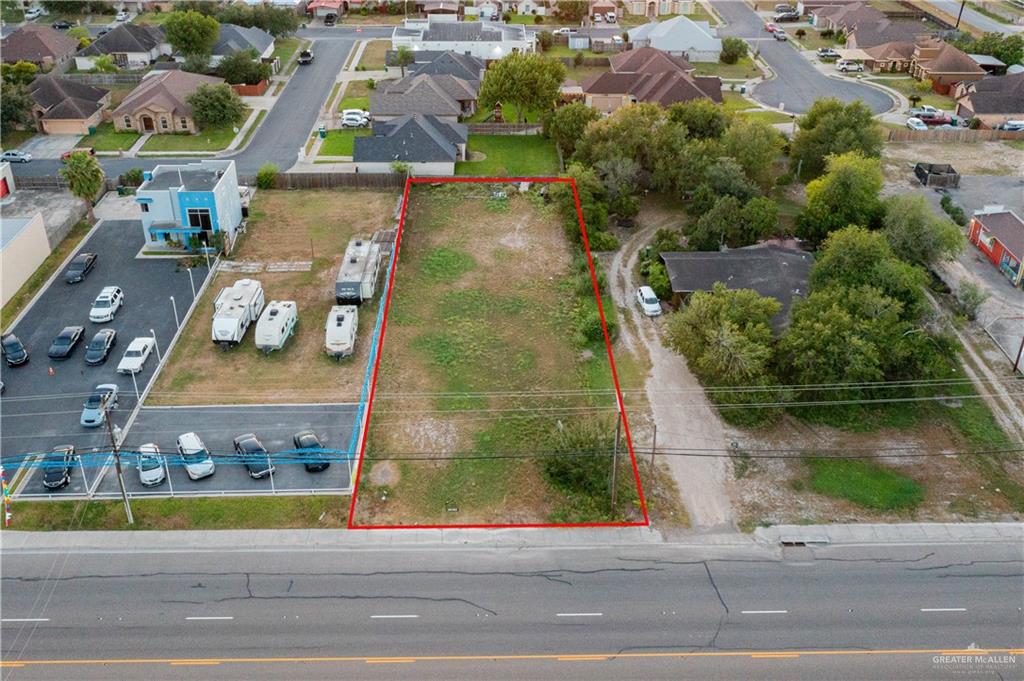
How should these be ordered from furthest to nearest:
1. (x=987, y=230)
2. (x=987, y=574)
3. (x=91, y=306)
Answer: (x=987, y=230), (x=91, y=306), (x=987, y=574)

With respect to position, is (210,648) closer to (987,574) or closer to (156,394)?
(156,394)

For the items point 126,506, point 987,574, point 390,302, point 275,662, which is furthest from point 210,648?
point 987,574

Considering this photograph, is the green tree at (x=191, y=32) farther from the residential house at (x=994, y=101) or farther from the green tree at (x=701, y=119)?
the residential house at (x=994, y=101)

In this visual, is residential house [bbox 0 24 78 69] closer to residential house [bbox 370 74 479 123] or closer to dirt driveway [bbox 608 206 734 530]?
residential house [bbox 370 74 479 123]

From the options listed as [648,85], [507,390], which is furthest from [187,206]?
[648,85]

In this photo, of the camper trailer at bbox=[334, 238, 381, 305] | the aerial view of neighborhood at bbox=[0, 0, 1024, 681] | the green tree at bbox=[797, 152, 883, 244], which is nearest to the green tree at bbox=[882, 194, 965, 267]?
the aerial view of neighborhood at bbox=[0, 0, 1024, 681]

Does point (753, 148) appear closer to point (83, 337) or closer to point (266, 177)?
point (266, 177)

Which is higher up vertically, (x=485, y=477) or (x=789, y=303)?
(x=789, y=303)
